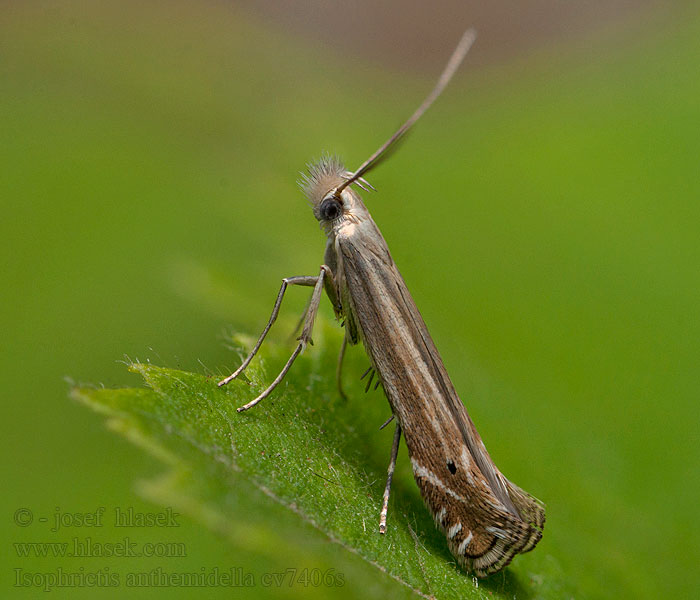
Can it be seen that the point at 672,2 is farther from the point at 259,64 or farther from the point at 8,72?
the point at 8,72

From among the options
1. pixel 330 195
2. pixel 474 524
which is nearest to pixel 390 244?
pixel 330 195

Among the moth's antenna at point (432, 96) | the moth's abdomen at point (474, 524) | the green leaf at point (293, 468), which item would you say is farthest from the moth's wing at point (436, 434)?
the moth's antenna at point (432, 96)

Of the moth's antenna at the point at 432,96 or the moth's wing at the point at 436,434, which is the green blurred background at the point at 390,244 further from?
the moth's antenna at the point at 432,96

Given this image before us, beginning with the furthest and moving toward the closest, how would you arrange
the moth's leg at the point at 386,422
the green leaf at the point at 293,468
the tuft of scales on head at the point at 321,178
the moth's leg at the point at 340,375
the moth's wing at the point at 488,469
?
the tuft of scales on head at the point at 321,178, the moth's leg at the point at 340,375, the moth's leg at the point at 386,422, the moth's wing at the point at 488,469, the green leaf at the point at 293,468

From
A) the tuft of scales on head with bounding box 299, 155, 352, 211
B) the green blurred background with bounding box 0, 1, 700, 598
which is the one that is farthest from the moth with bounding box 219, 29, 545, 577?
the green blurred background with bounding box 0, 1, 700, 598

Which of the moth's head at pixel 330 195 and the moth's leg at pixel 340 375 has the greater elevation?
the moth's head at pixel 330 195

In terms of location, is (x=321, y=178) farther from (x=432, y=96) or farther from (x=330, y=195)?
(x=432, y=96)

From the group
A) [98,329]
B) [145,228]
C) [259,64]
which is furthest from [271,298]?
→ [259,64]
